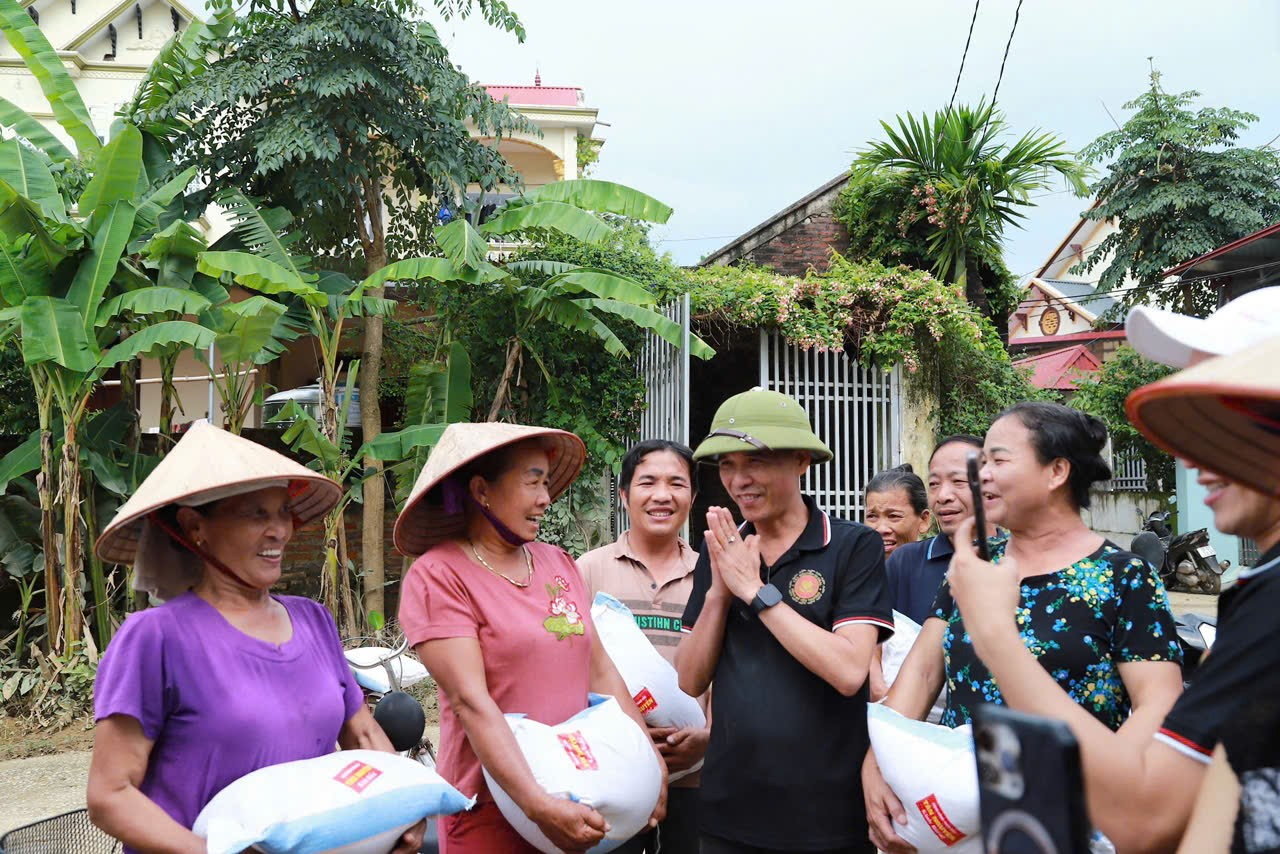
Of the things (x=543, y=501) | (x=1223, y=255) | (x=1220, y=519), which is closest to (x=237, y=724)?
(x=543, y=501)

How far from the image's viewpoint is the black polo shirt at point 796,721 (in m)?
2.52

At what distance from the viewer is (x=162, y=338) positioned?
264 inches

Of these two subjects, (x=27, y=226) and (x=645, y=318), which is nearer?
(x=27, y=226)

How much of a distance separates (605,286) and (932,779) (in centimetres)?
649

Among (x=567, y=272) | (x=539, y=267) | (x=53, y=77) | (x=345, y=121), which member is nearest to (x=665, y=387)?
(x=567, y=272)

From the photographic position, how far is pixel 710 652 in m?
2.67

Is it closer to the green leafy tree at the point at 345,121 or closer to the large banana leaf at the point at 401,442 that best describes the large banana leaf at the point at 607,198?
the green leafy tree at the point at 345,121

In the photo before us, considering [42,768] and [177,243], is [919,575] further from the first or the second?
[177,243]

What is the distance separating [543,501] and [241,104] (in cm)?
767

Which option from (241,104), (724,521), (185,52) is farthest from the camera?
(241,104)

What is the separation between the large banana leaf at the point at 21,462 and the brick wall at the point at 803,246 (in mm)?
7715

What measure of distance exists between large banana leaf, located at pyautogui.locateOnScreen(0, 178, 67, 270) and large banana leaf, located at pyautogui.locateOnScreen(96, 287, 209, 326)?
0.47 meters

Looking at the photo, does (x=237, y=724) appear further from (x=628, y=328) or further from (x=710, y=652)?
(x=628, y=328)

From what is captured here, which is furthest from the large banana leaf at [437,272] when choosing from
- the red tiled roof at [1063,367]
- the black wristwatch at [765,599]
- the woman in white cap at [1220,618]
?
the red tiled roof at [1063,367]
